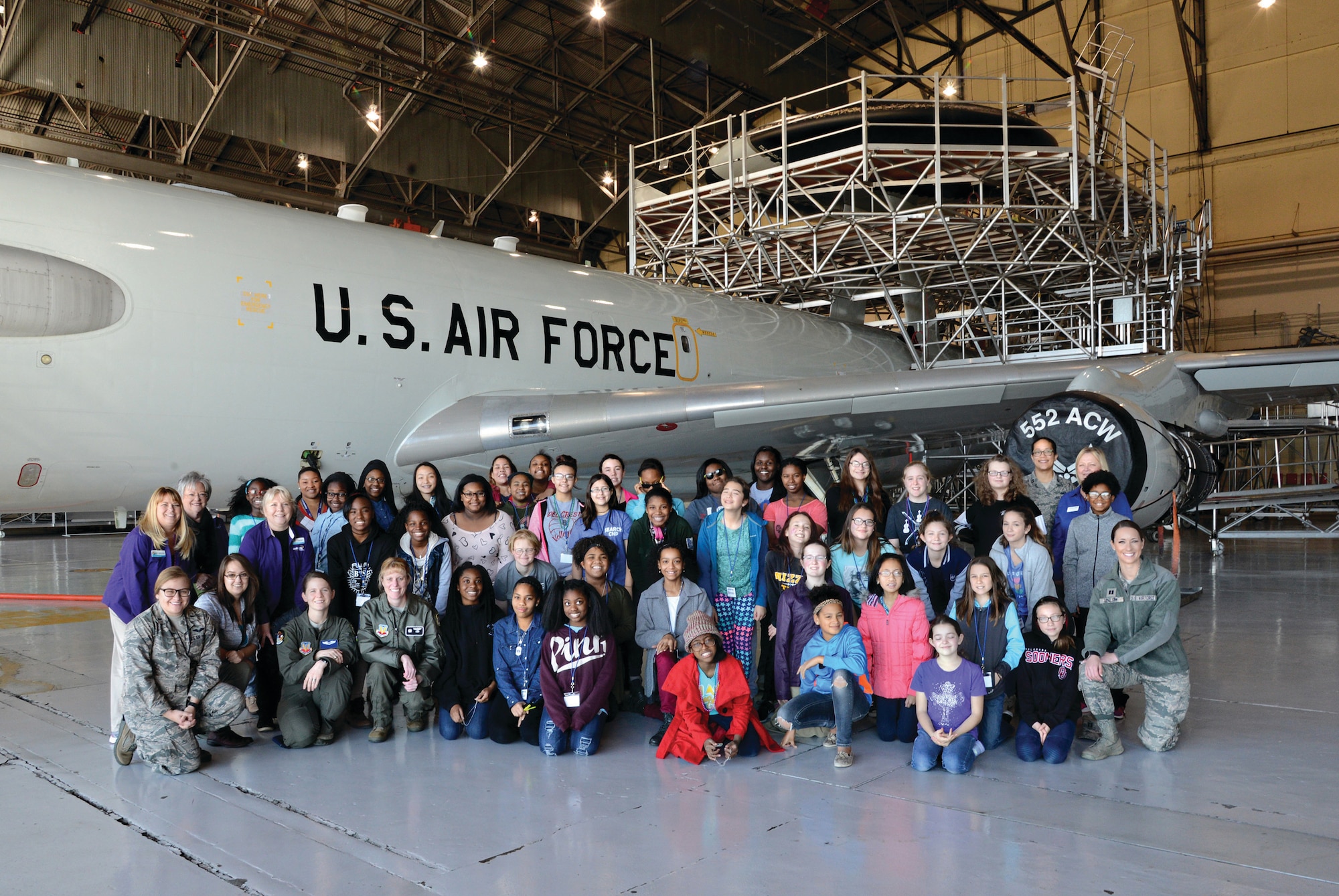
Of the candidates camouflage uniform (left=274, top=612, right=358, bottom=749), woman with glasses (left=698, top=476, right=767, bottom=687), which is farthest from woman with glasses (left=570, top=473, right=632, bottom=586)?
camouflage uniform (left=274, top=612, right=358, bottom=749)

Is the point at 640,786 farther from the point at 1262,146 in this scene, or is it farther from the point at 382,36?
the point at 1262,146

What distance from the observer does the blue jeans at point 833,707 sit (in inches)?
169

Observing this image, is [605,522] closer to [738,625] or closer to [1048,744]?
[738,625]

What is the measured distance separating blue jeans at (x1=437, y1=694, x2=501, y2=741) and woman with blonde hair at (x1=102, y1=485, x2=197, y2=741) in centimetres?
156

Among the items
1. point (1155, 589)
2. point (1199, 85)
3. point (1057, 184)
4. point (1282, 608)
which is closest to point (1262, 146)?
point (1199, 85)

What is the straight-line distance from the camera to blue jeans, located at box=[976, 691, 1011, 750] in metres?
4.36

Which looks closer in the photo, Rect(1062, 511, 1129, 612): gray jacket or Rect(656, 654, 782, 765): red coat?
Rect(656, 654, 782, 765): red coat

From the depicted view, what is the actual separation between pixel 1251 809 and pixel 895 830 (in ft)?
4.67

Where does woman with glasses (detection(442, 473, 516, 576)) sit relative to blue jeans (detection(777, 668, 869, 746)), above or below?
above

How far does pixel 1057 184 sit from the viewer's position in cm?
1423

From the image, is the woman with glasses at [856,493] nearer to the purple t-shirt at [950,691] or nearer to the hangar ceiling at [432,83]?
the purple t-shirt at [950,691]

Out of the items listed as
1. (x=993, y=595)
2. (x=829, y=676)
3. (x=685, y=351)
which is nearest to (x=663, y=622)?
(x=829, y=676)

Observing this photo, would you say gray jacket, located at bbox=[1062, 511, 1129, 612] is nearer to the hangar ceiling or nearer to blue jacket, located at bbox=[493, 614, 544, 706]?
blue jacket, located at bbox=[493, 614, 544, 706]

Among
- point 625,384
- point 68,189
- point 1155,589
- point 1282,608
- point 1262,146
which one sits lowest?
point 1282,608
